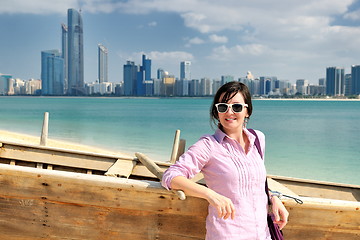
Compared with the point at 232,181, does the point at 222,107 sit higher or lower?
higher

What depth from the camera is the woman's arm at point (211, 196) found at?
1.99 m

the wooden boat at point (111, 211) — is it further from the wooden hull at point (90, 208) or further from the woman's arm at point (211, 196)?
the woman's arm at point (211, 196)

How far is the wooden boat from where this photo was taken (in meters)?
2.62

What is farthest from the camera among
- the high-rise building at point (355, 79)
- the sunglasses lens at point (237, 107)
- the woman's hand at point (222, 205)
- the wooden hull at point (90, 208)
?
the high-rise building at point (355, 79)

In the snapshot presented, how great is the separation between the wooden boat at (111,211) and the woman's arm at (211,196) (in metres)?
0.49

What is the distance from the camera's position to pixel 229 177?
209 cm

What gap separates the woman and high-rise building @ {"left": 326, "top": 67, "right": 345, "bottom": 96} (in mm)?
188162

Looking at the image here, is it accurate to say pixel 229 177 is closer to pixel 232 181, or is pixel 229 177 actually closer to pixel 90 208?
pixel 232 181

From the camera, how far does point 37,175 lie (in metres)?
2.64

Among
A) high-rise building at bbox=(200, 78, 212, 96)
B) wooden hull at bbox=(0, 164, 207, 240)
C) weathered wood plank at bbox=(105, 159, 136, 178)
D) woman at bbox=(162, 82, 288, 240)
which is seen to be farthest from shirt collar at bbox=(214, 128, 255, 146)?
high-rise building at bbox=(200, 78, 212, 96)

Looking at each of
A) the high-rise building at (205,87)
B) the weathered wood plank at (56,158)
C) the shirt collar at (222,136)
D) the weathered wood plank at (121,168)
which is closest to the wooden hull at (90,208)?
the shirt collar at (222,136)

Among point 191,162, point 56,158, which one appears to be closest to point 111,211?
point 191,162

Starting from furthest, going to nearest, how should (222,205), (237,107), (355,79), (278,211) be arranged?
1. (355,79)
2. (278,211)
3. (237,107)
4. (222,205)

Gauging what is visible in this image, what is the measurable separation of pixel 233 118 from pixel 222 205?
557 millimetres
